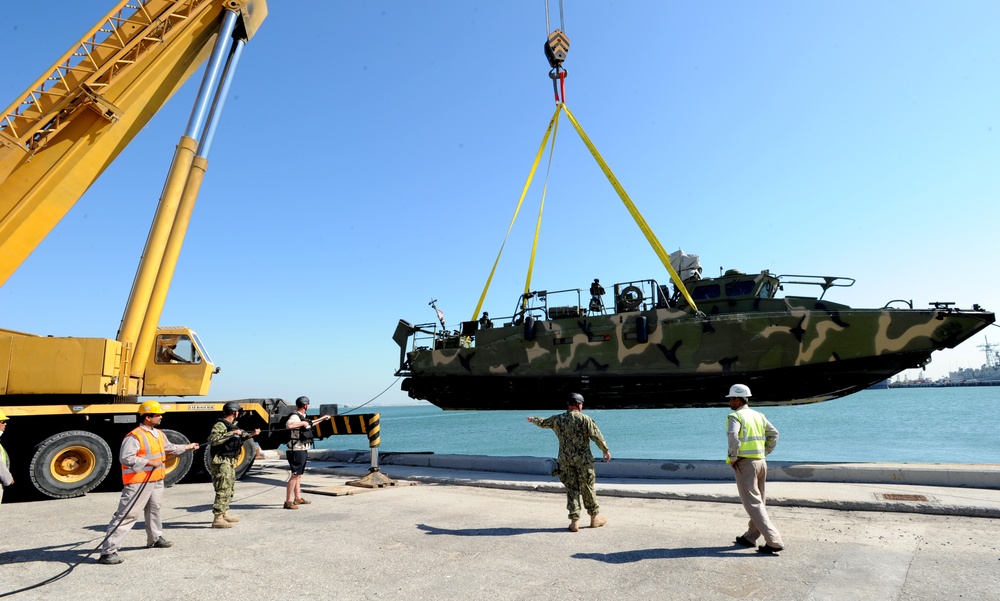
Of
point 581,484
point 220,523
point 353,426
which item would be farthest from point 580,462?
point 353,426

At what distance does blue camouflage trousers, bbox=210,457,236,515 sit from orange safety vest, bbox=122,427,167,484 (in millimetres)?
1112

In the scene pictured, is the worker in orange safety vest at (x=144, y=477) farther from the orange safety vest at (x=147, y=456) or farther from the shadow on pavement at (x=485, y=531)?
the shadow on pavement at (x=485, y=531)

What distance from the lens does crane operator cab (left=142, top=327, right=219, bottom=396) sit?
10.3 metres

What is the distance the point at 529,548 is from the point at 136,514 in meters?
3.66

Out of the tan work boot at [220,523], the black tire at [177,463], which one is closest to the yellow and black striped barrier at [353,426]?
the black tire at [177,463]

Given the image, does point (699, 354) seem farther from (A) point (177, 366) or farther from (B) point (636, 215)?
(A) point (177, 366)

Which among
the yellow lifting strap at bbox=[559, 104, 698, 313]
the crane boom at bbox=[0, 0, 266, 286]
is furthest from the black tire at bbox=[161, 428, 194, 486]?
the yellow lifting strap at bbox=[559, 104, 698, 313]

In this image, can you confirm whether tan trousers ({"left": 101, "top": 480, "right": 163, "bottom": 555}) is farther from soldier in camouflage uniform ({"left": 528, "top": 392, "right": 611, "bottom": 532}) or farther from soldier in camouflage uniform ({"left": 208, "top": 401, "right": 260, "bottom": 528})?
soldier in camouflage uniform ({"left": 528, "top": 392, "right": 611, "bottom": 532})

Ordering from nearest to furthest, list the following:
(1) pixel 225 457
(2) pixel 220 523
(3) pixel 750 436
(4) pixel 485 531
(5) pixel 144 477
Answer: (3) pixel 750 436, (5) pixel 144 477, (4) pixel 485 531, (2) pixel 220 523, (1) pixel 225 457

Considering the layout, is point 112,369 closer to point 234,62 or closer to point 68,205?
point 68,205

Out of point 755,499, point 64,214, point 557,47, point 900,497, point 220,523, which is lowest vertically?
point 900,497

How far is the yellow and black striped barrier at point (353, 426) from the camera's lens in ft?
31.9

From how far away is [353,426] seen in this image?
33.6ft

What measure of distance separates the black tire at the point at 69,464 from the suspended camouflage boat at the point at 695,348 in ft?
24.8
